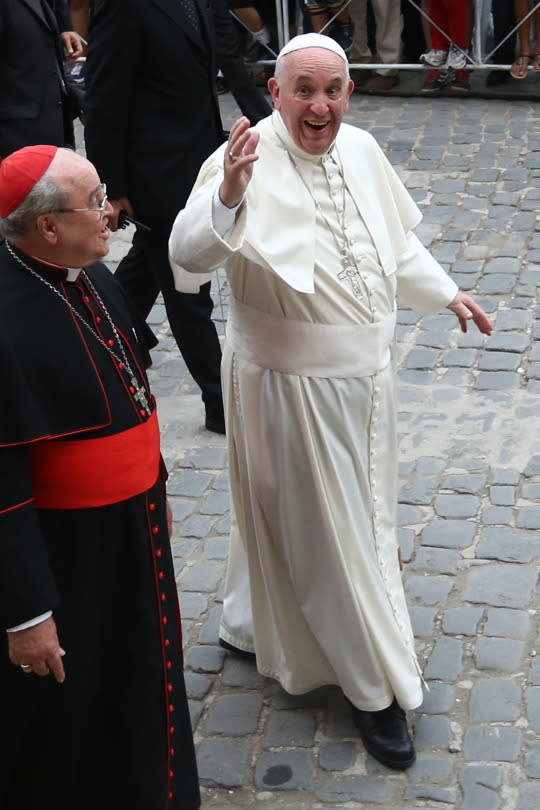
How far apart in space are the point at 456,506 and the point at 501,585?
1.88 ft

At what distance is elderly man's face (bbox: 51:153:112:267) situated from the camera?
3000 millimetres

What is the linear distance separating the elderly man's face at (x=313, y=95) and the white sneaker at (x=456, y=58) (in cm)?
663

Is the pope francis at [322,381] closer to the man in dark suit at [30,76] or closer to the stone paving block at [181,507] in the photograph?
the stone paving block at [181,507]

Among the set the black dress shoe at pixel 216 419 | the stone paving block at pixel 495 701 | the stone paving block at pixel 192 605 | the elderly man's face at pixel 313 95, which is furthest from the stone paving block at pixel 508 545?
the elderly man's face at pixel 313 95

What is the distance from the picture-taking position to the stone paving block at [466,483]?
205 inches

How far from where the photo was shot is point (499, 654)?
4.25 metres

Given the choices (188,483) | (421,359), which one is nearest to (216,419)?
(188,483)

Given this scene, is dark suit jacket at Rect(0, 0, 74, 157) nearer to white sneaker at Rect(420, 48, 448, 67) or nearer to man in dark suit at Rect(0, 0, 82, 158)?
man in dark suit at Rect(0, 0, 82, 158)

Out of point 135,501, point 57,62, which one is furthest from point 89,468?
point 57,62

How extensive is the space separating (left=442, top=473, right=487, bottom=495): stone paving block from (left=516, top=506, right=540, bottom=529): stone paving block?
23 centimetres

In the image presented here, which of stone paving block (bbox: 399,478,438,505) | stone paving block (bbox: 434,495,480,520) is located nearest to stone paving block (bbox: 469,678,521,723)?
stone paving block (bbox: 434,495,480,520)

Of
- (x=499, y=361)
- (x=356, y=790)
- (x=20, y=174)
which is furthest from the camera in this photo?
(x=499, y=361)

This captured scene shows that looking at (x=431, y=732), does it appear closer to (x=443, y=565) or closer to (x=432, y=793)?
(x=432, y=793)

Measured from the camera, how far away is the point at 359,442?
12.3 ft
